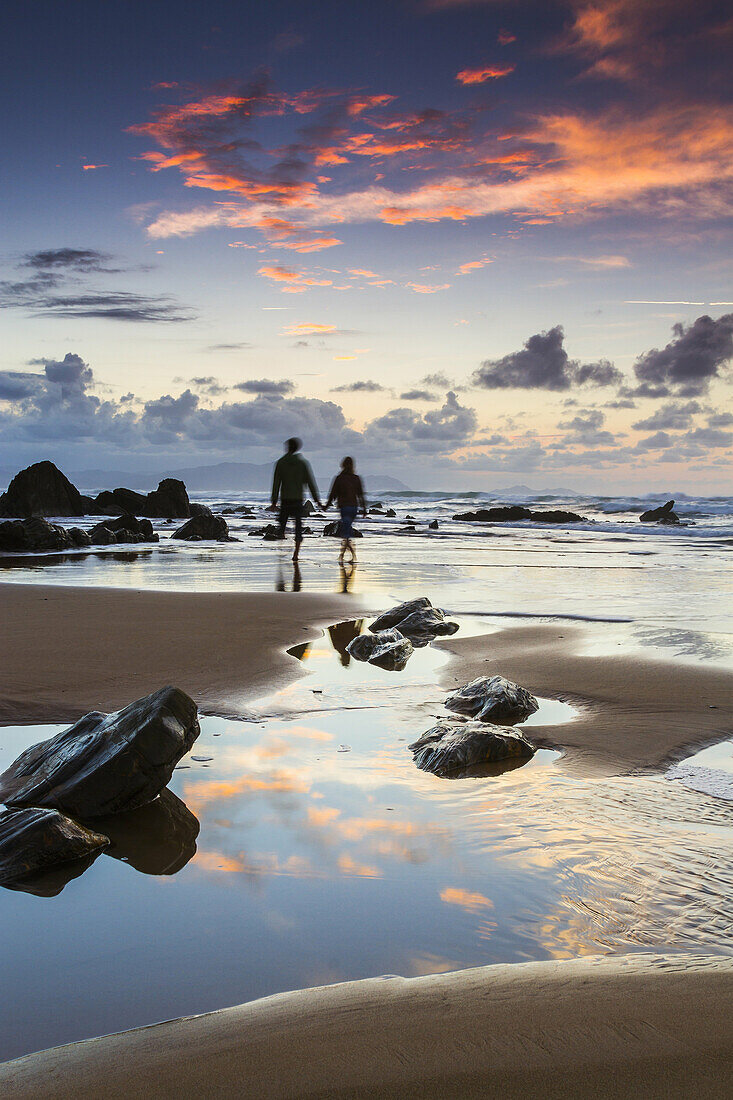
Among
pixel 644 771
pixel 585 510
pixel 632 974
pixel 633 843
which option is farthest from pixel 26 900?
pixel 585 510

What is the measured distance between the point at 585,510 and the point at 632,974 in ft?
163

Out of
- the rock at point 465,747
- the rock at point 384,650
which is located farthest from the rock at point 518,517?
the rock at point 465,747

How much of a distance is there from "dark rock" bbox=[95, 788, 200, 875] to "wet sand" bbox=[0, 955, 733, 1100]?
949 millimetres

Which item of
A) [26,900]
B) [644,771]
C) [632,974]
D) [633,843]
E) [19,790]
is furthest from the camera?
[644,771]

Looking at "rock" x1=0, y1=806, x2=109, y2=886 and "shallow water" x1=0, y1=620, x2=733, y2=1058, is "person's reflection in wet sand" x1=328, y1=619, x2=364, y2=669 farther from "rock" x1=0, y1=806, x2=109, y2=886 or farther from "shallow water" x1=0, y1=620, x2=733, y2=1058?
"rock" x1=0, y1=806, x2=109, y2=886

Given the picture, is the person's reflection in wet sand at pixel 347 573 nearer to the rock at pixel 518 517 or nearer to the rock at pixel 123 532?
the rock at pixel 123 532

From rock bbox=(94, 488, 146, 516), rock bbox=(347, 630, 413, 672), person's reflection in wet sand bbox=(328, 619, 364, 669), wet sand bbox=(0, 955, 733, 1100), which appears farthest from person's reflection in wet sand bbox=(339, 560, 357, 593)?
rock bbox=(94, 488, 146, 516)

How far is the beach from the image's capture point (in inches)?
62.6

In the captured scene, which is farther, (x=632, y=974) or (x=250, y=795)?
(x=250, y=795)

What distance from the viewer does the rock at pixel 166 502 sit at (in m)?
38.0

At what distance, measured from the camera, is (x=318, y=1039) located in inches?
65.1

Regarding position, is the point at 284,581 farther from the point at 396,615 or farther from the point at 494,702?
the point at 494,702

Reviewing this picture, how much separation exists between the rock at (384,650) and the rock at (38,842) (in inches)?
128

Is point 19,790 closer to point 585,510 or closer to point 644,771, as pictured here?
point 644,771
